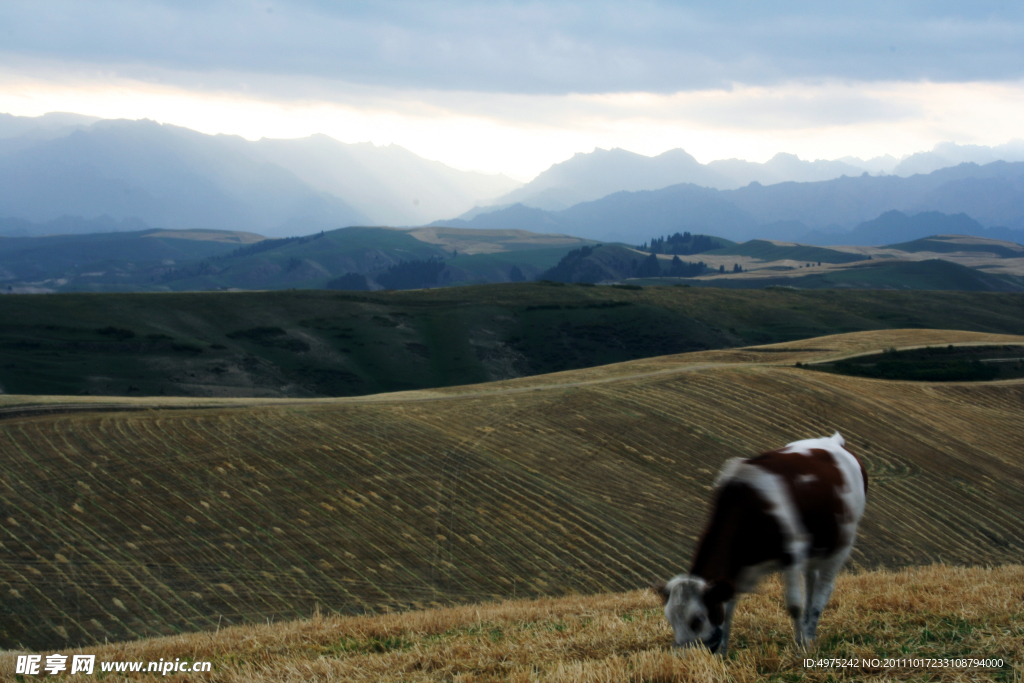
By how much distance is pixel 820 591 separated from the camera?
26.9 feet

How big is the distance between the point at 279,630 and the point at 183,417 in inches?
1024

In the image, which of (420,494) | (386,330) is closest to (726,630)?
(420,494)

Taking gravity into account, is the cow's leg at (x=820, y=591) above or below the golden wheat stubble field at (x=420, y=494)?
above

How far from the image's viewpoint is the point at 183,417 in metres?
34.4

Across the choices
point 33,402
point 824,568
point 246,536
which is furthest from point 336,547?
point 33,402

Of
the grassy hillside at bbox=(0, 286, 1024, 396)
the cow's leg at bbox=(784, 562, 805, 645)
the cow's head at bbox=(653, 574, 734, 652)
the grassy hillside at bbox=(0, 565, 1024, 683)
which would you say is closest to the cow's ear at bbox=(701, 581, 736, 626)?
the cow's head at bbox=(653, 574, 734, 652)

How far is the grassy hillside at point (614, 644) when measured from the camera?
23.1ft

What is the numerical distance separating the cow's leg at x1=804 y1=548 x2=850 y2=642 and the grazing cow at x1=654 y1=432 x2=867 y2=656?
1 cm

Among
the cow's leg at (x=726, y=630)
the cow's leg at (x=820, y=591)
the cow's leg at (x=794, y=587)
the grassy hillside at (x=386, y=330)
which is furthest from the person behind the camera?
the grassy hillside at (x=386, y=330)

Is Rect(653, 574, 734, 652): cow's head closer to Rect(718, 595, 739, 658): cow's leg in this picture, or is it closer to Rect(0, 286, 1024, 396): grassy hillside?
Rect(718, 595, 739, 658): cow's leg

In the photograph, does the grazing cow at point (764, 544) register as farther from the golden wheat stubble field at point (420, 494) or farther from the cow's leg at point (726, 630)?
the golden wheat stubble field at point (420, 494)

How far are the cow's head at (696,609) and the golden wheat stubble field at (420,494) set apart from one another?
554 inches

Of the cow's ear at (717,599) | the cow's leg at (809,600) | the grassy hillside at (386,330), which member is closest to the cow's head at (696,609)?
the cow's ear at (717,599)

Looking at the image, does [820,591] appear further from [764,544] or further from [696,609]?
[696,609]
